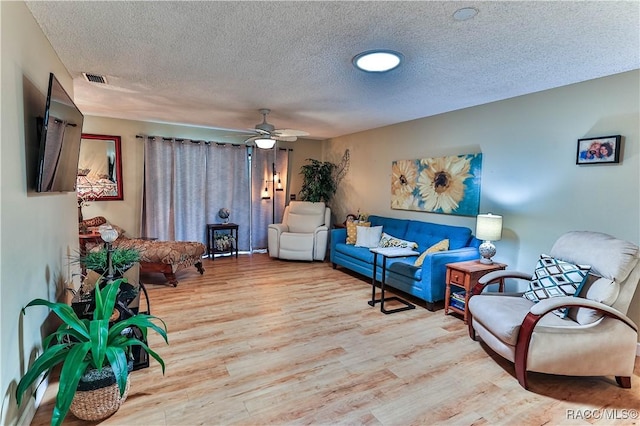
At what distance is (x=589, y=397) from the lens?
2.04 meters

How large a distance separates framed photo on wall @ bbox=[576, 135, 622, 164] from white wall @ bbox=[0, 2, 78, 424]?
4088 mm

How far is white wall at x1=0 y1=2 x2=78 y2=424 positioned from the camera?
150cm

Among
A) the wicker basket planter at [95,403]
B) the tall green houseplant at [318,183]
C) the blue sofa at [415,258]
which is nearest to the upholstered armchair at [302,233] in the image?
the tall green houseplant at [318,183]

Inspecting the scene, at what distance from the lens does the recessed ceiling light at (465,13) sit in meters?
1.73

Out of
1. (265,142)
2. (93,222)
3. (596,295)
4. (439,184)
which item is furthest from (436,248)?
(93,222)

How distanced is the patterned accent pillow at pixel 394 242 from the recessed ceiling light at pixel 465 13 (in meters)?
2.85

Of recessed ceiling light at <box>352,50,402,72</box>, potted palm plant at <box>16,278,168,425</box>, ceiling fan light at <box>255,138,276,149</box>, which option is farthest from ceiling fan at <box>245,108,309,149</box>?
potted palm plant at <box>16,278,168,425</box>

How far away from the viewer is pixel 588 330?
6.82ft

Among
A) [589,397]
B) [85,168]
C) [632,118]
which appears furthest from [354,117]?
[85,168]

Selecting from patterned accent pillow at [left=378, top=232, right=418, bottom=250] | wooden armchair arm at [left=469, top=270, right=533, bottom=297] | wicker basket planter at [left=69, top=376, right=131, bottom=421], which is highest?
patterned accent pillow at [left=378, top=232, right=418, bottom=250]

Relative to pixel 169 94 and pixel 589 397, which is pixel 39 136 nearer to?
pixel 169 94

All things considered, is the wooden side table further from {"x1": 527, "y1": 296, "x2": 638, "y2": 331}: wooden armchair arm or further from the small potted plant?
the small potted plant

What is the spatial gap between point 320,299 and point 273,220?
2999mm

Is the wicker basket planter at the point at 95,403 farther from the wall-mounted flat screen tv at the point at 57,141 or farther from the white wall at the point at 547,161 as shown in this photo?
the white wall at the point at 547,161
